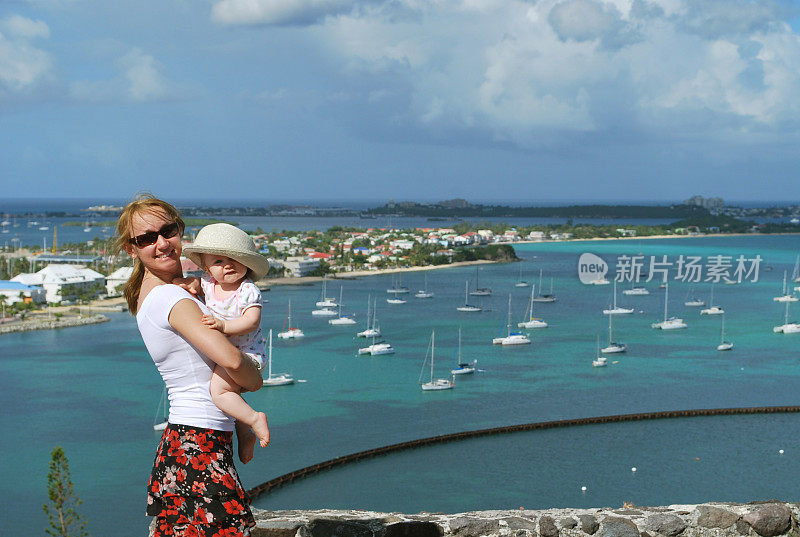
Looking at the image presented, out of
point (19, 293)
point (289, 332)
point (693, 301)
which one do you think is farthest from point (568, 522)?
point (19, 293)

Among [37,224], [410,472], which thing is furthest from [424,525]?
[37,224]

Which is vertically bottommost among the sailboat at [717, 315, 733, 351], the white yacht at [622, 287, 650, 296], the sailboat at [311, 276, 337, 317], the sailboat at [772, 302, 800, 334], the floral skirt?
the sailboat at [311, 276, 337, 317]

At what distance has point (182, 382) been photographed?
2014 mm

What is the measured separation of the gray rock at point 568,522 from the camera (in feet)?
11.0

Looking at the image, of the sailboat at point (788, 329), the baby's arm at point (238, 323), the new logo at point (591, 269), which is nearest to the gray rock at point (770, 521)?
the baby's arm at point (238, 323)

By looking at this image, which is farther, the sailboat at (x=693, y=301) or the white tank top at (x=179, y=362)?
the sailboat at (x=693, y=301)

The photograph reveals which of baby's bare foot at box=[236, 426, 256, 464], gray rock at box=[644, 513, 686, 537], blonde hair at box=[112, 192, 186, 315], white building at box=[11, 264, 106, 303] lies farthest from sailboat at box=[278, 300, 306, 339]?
blonde hair at box=[112, 192, 186, 315]

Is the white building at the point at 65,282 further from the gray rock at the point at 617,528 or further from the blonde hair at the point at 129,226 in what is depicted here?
the blonde hair at the point at 129,226

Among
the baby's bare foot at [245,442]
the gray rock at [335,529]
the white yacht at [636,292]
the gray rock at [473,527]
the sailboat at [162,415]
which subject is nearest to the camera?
the baby's bare foot at [245,442]

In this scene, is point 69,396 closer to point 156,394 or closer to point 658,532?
point 156,394

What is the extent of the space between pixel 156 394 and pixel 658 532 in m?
23.4

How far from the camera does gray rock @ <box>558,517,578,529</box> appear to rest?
11.0 ft

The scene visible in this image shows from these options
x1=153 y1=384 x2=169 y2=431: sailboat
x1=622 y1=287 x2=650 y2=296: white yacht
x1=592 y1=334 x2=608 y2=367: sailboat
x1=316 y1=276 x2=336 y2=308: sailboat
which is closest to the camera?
x1=153 y1=384 x2=169 y2=431: sailboat

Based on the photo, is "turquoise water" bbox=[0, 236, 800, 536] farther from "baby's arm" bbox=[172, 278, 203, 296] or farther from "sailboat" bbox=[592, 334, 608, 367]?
"baby's arm" bbox=[172, 278, 203, 296]
